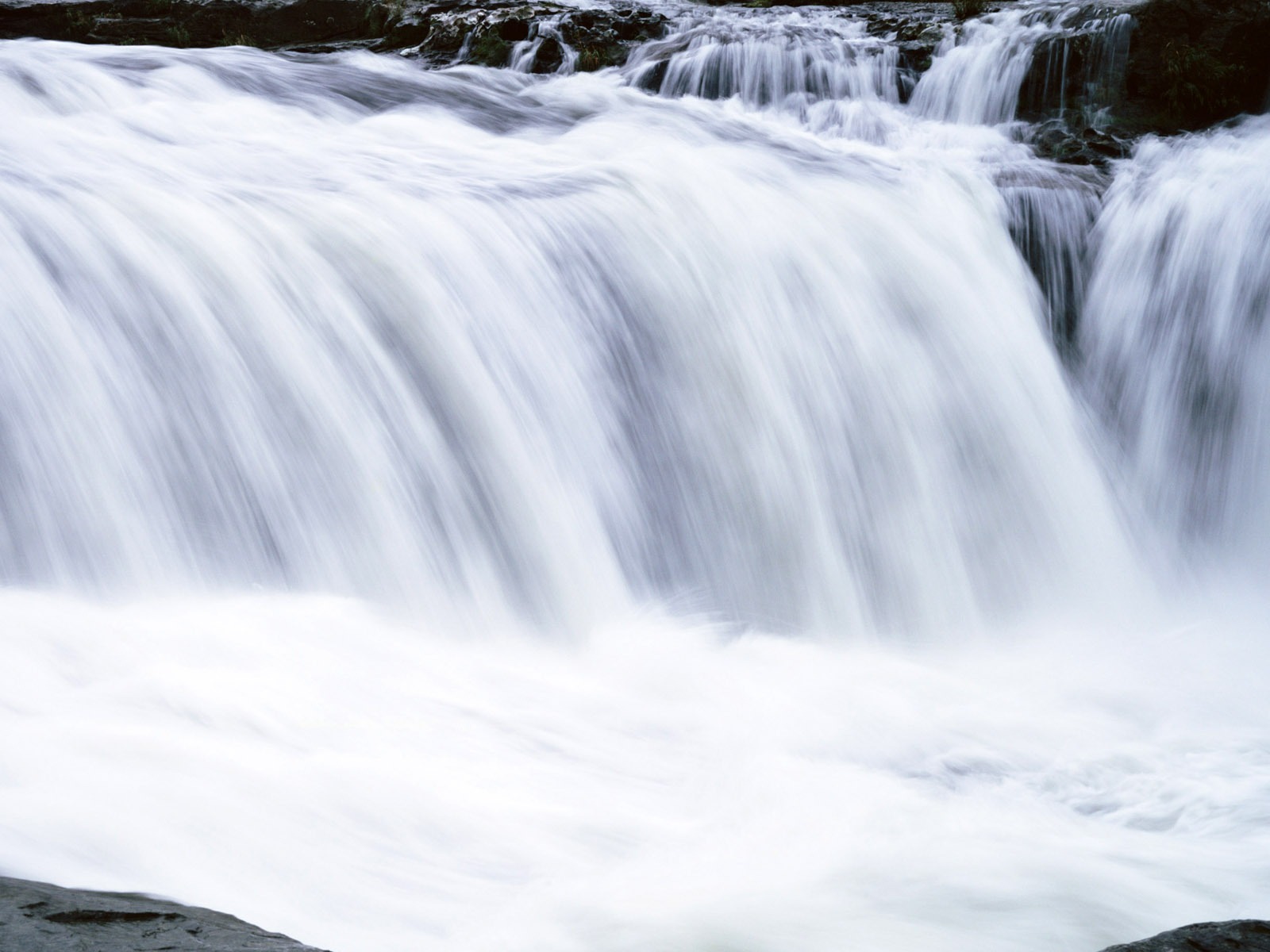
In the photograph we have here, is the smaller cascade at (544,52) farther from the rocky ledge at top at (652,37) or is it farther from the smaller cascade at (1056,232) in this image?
the smaller cascade at (1056,232)

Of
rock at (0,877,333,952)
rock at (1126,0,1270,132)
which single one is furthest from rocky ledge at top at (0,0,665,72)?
rock at (0,877,333,952)

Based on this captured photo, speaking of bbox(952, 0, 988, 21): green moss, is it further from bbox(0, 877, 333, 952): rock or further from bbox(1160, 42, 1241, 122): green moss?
bbox(0, 877, 333, 952): rock

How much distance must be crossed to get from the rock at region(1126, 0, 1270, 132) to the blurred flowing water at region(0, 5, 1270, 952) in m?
0.32

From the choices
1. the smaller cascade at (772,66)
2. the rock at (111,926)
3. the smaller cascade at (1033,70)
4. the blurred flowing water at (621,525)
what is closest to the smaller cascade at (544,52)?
the smaller cascade at (772,66)

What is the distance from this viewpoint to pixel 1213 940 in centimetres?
184

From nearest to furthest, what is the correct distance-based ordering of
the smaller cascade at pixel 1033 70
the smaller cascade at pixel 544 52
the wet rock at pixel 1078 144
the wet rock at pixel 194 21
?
1. the wet rock at pixel 1078 144
2. the smaller cascade at pixel 1033 70
3. the smaller cascade at pixel 544 52
4. the wet rock at pixel 194 21

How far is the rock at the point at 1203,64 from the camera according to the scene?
6496 millimetres

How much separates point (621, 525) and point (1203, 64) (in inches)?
189

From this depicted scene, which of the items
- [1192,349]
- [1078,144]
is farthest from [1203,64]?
[1192,349]

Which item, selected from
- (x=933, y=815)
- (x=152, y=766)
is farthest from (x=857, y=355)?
(x=152, y=766)

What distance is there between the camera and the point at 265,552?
349 cm

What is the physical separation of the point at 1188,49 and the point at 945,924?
19.4 ft

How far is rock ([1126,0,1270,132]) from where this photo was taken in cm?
650

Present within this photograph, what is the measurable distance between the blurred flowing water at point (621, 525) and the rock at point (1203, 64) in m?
0.32
